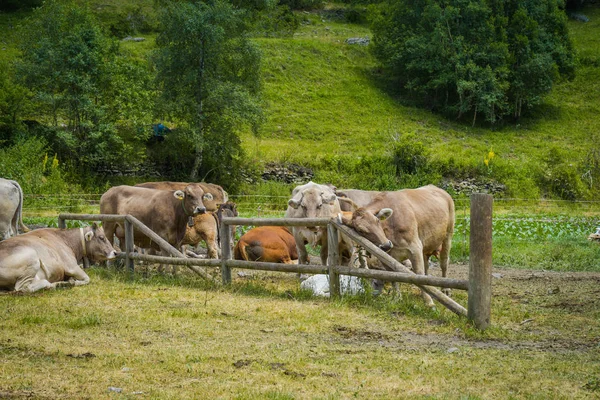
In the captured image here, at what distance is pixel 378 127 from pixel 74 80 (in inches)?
896

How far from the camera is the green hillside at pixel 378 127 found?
4238 cm

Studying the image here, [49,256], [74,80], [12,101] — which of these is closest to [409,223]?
[49,256]

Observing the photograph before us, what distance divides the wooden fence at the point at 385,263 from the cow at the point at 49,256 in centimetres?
81

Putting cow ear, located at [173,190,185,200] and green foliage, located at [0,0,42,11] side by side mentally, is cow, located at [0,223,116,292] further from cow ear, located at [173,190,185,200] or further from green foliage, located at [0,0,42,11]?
green foliage, located at [0,0,42,11]

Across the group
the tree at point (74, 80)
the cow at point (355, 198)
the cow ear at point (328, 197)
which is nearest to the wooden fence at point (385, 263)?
the cow ear at point (328, 197)

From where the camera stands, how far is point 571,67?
59.6 meters

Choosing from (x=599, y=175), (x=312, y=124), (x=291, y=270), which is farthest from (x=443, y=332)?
(x=312, y=124)

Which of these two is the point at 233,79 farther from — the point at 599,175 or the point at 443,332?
the point at 443,332

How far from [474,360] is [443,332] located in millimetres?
1446

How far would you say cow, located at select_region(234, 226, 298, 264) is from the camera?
15438mm

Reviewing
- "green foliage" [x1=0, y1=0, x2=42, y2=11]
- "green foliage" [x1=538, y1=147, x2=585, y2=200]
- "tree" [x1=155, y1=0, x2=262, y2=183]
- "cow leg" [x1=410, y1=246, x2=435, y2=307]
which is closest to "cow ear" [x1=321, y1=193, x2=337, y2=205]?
"cow leg" [x1=410, y1=246, x2=435, y2=307]

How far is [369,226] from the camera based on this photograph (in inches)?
422

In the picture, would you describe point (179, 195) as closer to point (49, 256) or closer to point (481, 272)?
point (49, 256)

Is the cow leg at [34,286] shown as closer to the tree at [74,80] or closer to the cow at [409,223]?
the cow at [409,223]
